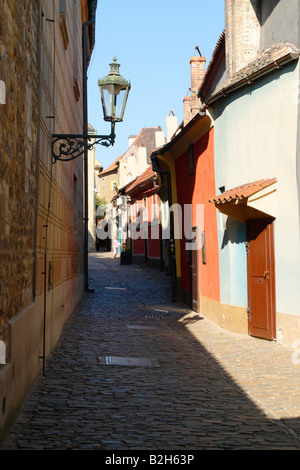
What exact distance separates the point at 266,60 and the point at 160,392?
6356 millimetres

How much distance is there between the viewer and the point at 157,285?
21.0 metres

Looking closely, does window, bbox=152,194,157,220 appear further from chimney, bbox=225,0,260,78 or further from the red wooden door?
chimney, bbox=225,0,260,78

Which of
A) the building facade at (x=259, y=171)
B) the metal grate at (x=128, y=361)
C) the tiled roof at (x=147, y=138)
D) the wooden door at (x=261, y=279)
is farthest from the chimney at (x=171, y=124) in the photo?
the metal grate at (x=128, y=361)

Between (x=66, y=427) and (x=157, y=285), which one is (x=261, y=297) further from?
(x=157, y=285)

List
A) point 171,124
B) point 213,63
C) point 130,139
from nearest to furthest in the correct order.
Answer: point 213,63 < point 171,124 < point 130,139

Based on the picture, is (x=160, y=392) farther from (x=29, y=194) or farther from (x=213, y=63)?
(x=213, y=63)

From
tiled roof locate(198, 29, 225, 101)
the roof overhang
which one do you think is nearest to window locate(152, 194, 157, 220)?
tiled roof locate(198, 29, 225, 101)

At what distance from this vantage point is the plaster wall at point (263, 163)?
939cm

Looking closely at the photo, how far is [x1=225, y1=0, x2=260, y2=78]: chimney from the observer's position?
12.1 meters

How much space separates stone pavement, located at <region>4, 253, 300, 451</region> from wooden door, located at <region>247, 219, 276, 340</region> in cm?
40

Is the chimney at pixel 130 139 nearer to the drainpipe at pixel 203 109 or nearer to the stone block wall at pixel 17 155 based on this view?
the drainpipe at pixel 203 109

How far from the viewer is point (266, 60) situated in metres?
10.2

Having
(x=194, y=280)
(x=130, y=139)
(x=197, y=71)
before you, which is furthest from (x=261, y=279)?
(x=130, y=139)

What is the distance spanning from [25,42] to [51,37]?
9.03 feet
